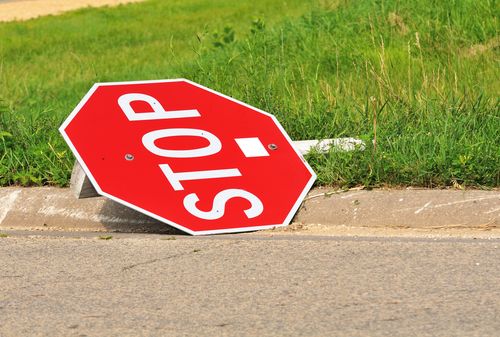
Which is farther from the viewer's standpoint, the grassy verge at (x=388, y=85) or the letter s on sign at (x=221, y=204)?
the grassy verge at (x=388, y=85)

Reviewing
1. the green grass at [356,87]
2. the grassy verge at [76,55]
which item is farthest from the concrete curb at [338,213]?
the grassy verge at [76,55]

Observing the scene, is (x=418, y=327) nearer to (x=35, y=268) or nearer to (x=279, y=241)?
(x=279, y=241)

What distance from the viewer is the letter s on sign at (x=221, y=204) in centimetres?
599

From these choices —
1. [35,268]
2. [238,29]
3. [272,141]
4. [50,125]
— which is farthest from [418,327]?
[238,29]

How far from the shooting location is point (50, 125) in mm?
7570

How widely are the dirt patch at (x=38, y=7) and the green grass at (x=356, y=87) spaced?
273 inches

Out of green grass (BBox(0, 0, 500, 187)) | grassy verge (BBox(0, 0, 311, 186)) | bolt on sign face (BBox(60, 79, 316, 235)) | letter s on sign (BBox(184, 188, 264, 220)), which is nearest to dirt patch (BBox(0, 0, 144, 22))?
grassy verge (BBox(0, 0, 311, 186))

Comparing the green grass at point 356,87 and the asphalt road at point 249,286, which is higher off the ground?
the asphalt road at point 249,286

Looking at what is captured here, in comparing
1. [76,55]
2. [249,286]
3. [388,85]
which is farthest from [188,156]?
[76,55]

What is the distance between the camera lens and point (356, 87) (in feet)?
26.8

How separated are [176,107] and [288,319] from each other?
2.46 metres

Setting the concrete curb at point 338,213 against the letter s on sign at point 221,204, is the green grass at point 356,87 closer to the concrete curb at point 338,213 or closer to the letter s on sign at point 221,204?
the concrete curb at point 338,213

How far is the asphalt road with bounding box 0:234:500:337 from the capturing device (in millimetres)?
4336

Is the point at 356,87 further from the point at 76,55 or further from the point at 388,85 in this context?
the point at 76,55
